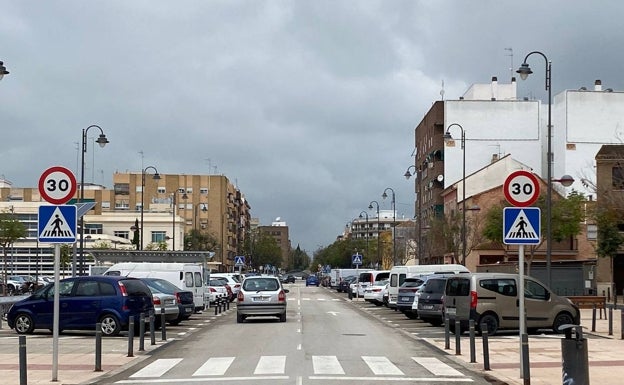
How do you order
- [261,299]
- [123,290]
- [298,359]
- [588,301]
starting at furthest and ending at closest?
[588,301] < [261,299] < [123,290] < [298,359]

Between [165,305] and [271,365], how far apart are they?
39.5ft

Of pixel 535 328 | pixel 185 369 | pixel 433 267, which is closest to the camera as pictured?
pixel 185 369

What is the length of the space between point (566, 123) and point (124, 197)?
6744 centimetres

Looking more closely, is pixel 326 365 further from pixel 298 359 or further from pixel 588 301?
pixel 588 301

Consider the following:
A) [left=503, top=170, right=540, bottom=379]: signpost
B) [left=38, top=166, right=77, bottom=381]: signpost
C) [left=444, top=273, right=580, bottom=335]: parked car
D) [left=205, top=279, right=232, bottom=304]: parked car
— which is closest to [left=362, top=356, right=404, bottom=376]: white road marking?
[left=503, top=170, right=540, bottom=379]: signpost

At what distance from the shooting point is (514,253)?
71188mm

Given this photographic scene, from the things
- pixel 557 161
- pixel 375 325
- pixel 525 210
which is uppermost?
pixel 557 161

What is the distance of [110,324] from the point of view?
2497 centimetres

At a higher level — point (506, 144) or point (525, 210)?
point (506, 144)

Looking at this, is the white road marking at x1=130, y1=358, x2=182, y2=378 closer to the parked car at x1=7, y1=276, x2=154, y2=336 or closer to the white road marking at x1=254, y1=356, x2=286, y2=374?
the white road marking at x1=254, y1=356, x2=286, y2=374

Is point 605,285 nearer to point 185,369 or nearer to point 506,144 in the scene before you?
point 506,144

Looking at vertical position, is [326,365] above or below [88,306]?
below

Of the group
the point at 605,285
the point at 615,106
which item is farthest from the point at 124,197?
the point at 605,285

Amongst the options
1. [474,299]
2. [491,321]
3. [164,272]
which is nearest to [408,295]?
[164,272]
